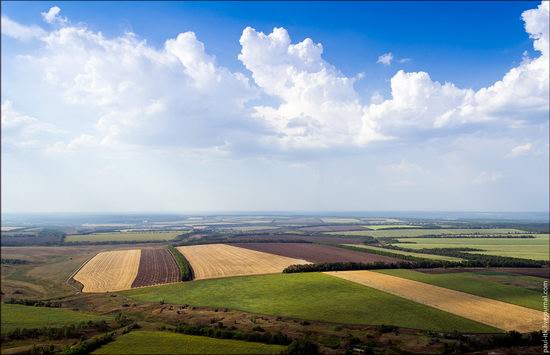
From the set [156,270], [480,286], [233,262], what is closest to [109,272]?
[156,270]

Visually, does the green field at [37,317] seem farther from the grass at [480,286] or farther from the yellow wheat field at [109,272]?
the grass at [480,286]

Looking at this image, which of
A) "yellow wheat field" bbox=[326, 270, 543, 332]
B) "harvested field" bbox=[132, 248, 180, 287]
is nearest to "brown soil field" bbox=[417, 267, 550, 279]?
"yellow wheat field" bbox=[326, 270, 543, 332]

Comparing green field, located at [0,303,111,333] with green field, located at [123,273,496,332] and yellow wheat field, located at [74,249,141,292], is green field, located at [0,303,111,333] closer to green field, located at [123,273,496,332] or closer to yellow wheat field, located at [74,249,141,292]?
green field, located at [123,273,496,332]

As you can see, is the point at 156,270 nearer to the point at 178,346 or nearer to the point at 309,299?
the point at 309,299

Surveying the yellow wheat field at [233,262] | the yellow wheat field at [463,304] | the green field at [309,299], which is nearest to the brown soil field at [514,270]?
the yellow wheat field at [463,304]

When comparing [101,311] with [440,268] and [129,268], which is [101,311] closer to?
[129,268]

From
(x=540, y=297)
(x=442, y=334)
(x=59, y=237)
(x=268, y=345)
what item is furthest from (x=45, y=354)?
(x=59, y=237)
